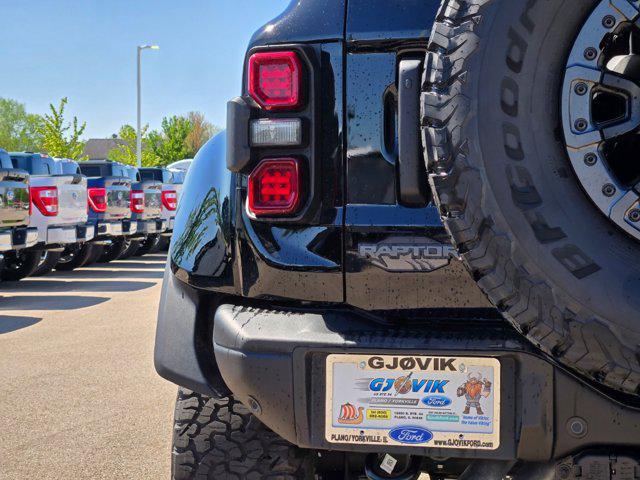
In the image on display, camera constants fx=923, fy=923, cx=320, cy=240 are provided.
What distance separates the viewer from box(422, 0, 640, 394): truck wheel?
1755 millimetres

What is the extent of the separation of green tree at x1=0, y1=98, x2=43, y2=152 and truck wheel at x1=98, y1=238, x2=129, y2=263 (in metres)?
77.6

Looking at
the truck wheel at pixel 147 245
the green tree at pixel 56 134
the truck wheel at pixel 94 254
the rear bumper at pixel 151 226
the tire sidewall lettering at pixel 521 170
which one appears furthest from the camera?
the green tree at pixel 56 134

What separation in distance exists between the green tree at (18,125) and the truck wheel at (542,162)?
9317 cm

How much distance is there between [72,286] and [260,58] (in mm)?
10649

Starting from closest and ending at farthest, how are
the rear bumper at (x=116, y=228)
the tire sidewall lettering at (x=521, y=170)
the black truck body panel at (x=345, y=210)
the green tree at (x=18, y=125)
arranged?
the tire sidewall lettering at (x=521, y=170) → the black truck body panel at (x=345, y=210) → the rear bumper at (x=116, y=228) → the green tree at (x=18, y=125)

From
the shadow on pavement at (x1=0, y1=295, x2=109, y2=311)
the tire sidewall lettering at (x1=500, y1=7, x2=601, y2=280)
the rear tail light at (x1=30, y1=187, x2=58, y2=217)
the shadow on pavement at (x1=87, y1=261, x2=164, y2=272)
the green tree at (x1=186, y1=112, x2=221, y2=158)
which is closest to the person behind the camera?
the tire sidewall lettering at (x1=500, y1=7, x2=601, y2=280)

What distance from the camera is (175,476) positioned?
95.2 inches

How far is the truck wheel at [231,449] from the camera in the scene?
2383 millimetres

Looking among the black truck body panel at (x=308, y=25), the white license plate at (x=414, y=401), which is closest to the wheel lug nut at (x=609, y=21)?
the black truck body panel at (x=308, y=25)

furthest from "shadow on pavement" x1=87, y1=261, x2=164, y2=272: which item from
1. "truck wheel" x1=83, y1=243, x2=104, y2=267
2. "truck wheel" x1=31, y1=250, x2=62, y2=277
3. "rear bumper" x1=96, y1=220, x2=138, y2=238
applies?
"truck wheel" x1=31, y1=250, x2=62, y2=277

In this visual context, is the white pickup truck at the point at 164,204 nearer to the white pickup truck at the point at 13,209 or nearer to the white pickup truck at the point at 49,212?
the white pickup truck at the point at 49,212

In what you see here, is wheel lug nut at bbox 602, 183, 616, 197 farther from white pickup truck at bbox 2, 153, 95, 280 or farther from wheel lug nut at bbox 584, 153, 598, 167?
white pickup truck at bbox 2, 153, 95, 280

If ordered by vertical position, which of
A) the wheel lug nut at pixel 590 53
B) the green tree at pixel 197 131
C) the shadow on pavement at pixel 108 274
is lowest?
the shadow on pavement at pixel 108 274

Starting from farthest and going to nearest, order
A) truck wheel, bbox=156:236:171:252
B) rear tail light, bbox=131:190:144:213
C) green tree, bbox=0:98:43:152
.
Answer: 1. green tree, bbox=0:98:43:152
2. truck wheel, bbox=156:236:171:252
3. rear tail light, bbox=131:190:144:213
